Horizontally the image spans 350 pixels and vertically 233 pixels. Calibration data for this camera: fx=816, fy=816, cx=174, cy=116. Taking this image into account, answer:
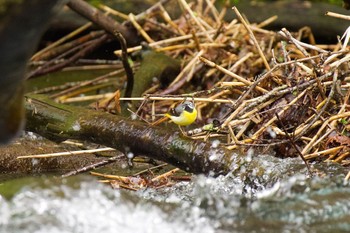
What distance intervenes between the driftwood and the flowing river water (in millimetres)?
413

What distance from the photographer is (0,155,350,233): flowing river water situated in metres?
2.77

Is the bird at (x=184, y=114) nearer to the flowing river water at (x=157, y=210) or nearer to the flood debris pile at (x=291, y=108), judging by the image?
the flood debris pile at (x=291, y=108)

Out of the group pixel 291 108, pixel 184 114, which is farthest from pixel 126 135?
pixel 291 108

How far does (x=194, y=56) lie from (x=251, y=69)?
457 mm

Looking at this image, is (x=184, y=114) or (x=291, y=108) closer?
(x=184, y=114)

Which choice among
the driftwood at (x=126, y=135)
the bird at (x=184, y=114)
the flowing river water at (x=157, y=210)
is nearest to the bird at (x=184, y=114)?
the bird at (x=184, y=114)

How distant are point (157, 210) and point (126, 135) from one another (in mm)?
983

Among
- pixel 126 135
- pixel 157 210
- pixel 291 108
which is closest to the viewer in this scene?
pixel 157 210

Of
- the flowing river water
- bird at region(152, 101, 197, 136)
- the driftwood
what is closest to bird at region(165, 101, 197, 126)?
bird at region(152, 101, 197, 136)

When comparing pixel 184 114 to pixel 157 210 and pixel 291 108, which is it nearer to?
pixel 291 108

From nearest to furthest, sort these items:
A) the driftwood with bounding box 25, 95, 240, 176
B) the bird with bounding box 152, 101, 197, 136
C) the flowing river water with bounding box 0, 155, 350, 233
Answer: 1. the flowing river water with bounding box 0, 155, 350, 233
2. the driftwood with bounding box 25, 95, 240, 176
3. the bird with bounding box 152, 101, 197, 136

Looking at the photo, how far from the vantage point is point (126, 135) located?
3848mm

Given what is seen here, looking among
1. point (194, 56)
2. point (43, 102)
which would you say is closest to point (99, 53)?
point (194, 56)

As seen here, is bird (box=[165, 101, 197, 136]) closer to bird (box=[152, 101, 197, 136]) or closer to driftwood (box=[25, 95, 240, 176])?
bird (box=[152, 101, 197, 136])
